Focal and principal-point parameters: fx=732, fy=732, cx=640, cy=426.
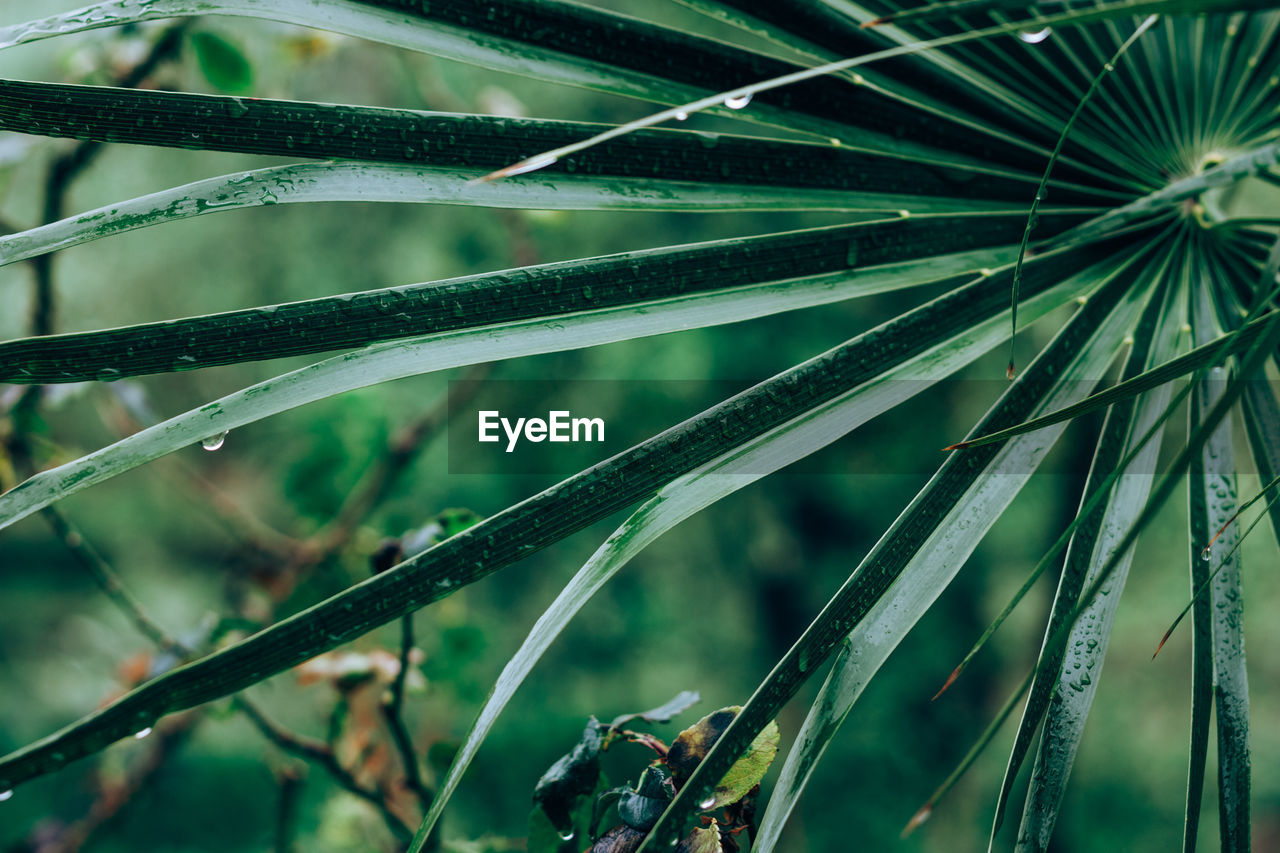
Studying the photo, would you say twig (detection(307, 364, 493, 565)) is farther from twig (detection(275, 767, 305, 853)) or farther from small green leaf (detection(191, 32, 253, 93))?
small green leaf (detection(191, 32, 253, 93))

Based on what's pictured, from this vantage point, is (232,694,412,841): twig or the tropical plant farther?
(232,694,412,841): twig

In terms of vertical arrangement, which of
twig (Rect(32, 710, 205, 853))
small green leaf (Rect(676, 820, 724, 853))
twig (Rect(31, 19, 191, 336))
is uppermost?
twig (Rect(31, 19, 191, 336))

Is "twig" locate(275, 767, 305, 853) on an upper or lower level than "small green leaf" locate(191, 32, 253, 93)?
lower

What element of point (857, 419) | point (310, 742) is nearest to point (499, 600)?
point (310, 742)

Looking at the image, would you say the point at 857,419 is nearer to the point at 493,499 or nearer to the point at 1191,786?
the point at 1191,786

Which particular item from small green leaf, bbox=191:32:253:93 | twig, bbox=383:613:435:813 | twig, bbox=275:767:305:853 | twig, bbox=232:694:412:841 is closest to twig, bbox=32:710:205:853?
twig, bbox=275:767:305:853

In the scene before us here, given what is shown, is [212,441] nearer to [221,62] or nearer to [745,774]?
[745,774]
